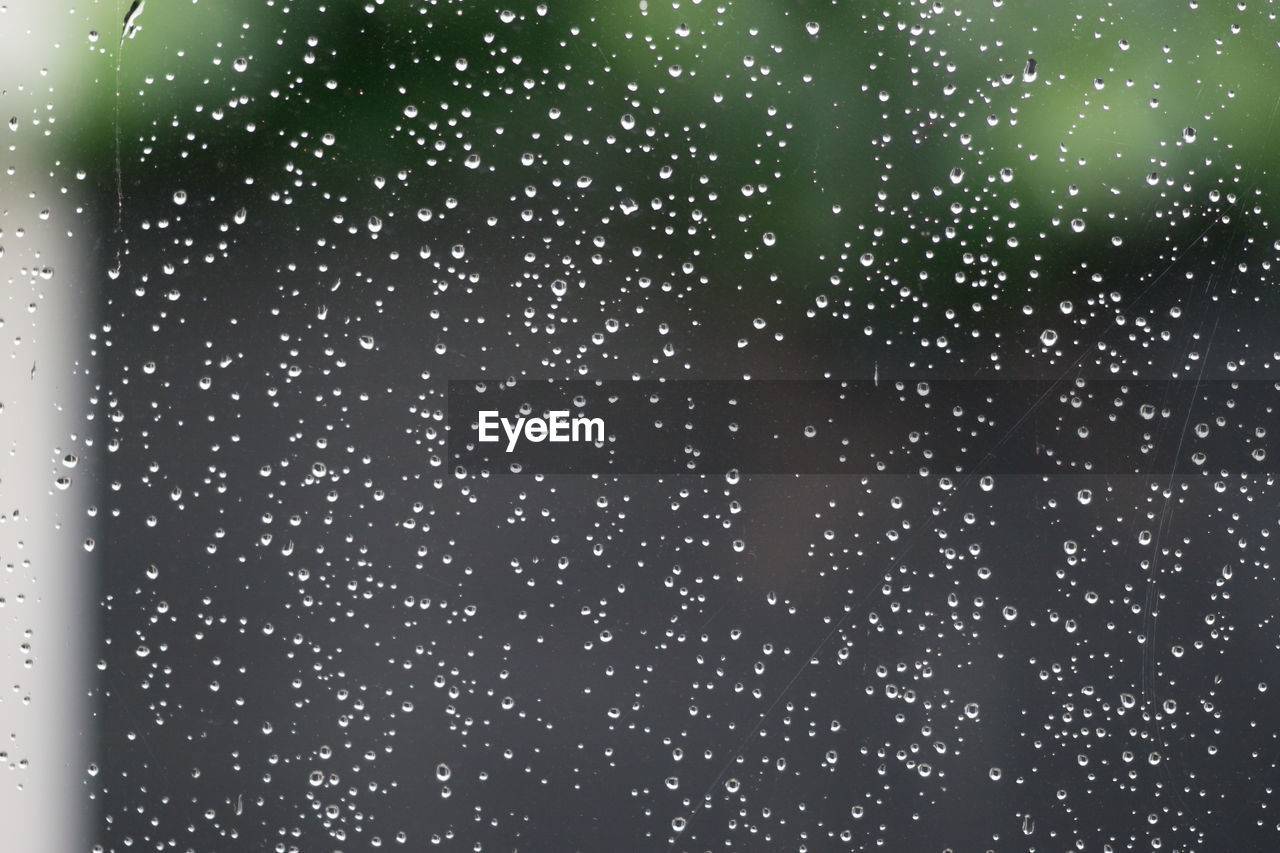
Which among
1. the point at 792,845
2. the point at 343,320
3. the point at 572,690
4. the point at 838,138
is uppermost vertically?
the point at 838,138

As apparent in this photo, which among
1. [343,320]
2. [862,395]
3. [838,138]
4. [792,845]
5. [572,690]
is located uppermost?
[838,138]

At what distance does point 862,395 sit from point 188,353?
1.86ft

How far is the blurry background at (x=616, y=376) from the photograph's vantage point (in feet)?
2.27

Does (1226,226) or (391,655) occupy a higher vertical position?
(1226,226)

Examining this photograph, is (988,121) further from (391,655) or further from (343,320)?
(391,655)

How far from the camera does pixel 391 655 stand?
705mm

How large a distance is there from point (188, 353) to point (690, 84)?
476 millimetres

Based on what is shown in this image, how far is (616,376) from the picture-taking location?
71 cm

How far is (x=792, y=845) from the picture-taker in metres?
0.71

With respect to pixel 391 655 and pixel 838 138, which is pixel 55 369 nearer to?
pixel 391 655

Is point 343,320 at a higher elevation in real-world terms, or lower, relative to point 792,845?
higher

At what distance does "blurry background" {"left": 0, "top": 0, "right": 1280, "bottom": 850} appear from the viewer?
2.27 ft

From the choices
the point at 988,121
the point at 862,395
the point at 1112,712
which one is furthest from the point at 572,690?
the point at 988,121

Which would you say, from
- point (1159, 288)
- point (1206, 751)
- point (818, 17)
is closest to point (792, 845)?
point (1206, 751)
